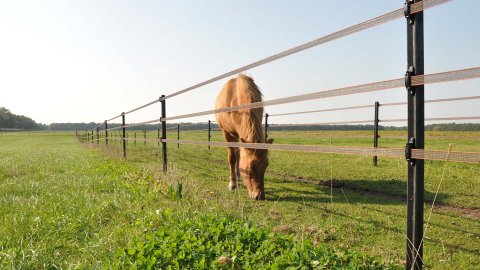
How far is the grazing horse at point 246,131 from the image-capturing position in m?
5.15

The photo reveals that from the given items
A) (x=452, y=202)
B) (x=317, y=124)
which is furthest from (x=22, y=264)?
(x=317, y=124)

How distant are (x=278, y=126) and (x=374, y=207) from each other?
7441 mm

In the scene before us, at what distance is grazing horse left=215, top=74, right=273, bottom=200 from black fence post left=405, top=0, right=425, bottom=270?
3.22m

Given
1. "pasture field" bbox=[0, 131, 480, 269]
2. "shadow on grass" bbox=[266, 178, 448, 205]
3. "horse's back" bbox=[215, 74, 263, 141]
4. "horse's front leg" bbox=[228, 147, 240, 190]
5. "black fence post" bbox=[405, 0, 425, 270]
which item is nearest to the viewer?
"black fence post" bbox=[405, 0, 425, 270]

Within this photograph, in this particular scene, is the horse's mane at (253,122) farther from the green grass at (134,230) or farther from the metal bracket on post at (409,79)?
the metal bracket on post at (409,79)

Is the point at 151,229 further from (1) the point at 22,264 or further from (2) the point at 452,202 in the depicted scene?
(2) the point at 452,202

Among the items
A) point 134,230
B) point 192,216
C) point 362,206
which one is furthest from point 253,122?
point 134,230

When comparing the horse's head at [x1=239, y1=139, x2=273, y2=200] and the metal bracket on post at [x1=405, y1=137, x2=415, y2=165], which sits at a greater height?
the metal bracket on post at [x1=405, y1=137, x2=415, y2=165]

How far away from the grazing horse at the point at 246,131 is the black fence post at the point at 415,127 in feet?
10.6

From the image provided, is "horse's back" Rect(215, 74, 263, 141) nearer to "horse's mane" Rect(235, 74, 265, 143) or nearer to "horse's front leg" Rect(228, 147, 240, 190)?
"horse's mane" Rect(235, 74, 265, 143)

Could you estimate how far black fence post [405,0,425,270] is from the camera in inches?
74.0

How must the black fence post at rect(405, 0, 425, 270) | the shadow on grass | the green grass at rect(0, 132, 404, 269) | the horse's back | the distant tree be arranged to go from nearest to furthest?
the black fence post at rect(405, 0, 425, 270)
the green grass at rect(0, 132, 404, 269)
the shadow on grass
the horse's back
the distant tree

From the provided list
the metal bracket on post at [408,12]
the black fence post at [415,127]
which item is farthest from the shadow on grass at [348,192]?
the metal bracket on post at [408,12]

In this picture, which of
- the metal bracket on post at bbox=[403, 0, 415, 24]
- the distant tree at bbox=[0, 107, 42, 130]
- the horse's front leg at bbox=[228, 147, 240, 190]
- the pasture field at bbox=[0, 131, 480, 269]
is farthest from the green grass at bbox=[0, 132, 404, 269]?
the distant tree at bbox=[0, 107, 42, 130]
